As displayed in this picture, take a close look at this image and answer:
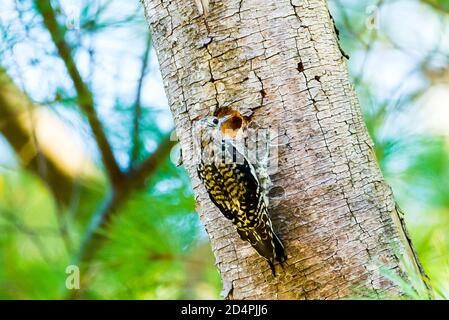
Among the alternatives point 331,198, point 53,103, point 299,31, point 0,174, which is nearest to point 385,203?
point 331,198

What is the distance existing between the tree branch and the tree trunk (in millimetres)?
670

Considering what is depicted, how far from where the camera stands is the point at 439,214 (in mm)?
1962

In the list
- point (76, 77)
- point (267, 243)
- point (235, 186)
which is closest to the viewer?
point (267, 243)

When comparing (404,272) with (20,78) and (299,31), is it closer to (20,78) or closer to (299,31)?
(299,31)

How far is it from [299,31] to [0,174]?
162 cm

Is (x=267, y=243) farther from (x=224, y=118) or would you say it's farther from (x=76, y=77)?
(x=76, y=77)

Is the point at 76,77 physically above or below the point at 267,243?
Result: above

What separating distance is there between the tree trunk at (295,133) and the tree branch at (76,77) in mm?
670

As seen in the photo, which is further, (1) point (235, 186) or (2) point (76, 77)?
(2) point (76, 77)

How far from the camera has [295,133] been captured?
117 cm

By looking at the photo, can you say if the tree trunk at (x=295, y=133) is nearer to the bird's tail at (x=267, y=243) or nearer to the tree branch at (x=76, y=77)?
the bird's tail at (x=267, y=243)

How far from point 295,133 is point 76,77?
35.4 inches

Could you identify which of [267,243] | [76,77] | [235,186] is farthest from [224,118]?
[76,77]

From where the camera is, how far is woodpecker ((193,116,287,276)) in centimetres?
114
